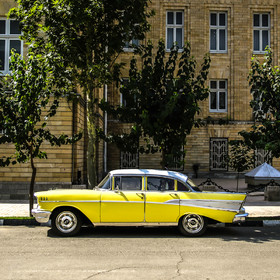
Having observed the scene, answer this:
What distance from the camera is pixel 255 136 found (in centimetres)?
1159

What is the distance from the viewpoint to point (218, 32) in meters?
27.8

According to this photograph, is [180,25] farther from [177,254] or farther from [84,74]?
[177,254]

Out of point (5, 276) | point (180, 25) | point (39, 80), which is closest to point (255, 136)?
point (39, 80)

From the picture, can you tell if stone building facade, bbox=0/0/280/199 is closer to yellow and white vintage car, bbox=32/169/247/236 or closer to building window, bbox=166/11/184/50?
building window, bbox=166/11/184/50

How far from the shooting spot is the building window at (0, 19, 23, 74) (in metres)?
16.2

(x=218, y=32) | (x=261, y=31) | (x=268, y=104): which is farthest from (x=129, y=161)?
(x=268, y=104)

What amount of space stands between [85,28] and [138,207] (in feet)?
20.5

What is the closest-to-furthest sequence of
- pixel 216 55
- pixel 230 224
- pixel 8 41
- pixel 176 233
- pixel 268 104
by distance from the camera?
pixel 176 233 < pixel 230 224 < pixel 268 104 < pixel 8 41 < pixel 216 55

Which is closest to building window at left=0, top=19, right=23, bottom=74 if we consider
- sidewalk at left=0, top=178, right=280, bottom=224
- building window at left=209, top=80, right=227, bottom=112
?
sidewalk at left=0, top=178, right=280, bottom=224

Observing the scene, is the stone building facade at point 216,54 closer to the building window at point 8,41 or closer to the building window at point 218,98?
the building window at point 218,98

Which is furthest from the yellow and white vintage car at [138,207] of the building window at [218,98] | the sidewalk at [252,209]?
the building window at [218,98]

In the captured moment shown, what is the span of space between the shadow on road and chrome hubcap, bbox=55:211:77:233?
0.81 ft

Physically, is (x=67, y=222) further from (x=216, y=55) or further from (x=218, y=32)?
(x=218, y=32)

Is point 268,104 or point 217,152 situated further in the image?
point 217,152
